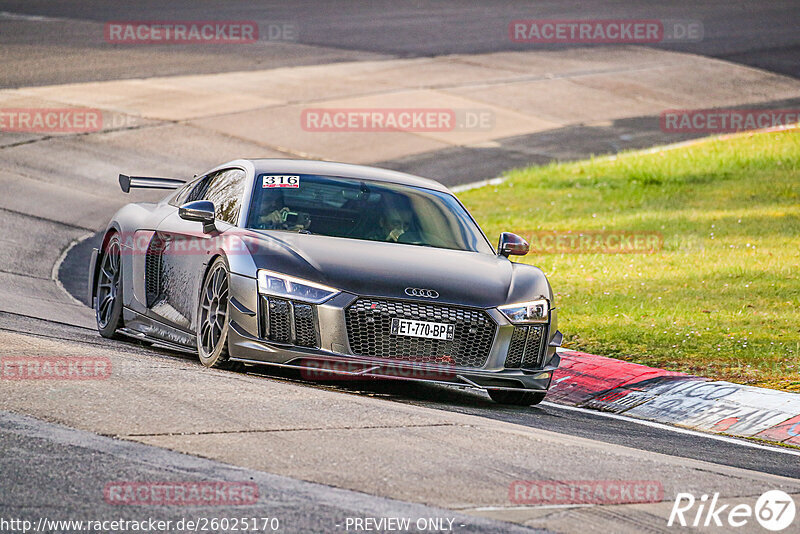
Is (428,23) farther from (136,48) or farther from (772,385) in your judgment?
(772,385)

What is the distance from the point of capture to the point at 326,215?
8.92 m

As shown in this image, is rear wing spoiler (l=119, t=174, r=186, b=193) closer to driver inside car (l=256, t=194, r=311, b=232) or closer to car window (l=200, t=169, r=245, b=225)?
car window (l=200, t=169, r=245, b=225)

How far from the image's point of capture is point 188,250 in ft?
29.6

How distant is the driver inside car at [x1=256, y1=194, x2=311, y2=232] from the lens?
8758 mm

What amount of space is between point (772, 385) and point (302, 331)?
4049mm

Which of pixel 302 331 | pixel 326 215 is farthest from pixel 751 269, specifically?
pixel 302 331

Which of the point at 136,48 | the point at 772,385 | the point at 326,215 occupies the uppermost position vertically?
the point at 136,48

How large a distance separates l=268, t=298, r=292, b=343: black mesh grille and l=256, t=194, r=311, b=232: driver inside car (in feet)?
3.30

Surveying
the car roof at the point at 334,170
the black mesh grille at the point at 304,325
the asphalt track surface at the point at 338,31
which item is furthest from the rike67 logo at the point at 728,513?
the asphalt track surface at the point at 338,31

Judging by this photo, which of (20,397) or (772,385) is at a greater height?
(20,397)

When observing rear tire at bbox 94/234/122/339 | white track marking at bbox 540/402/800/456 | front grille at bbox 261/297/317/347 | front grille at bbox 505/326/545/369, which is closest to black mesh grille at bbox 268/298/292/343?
front grille at bbox 261/297/317/347

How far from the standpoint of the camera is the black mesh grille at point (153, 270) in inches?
372

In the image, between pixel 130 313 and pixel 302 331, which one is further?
pixel 130 313

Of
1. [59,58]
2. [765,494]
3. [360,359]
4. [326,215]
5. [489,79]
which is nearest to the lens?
[765,494]
